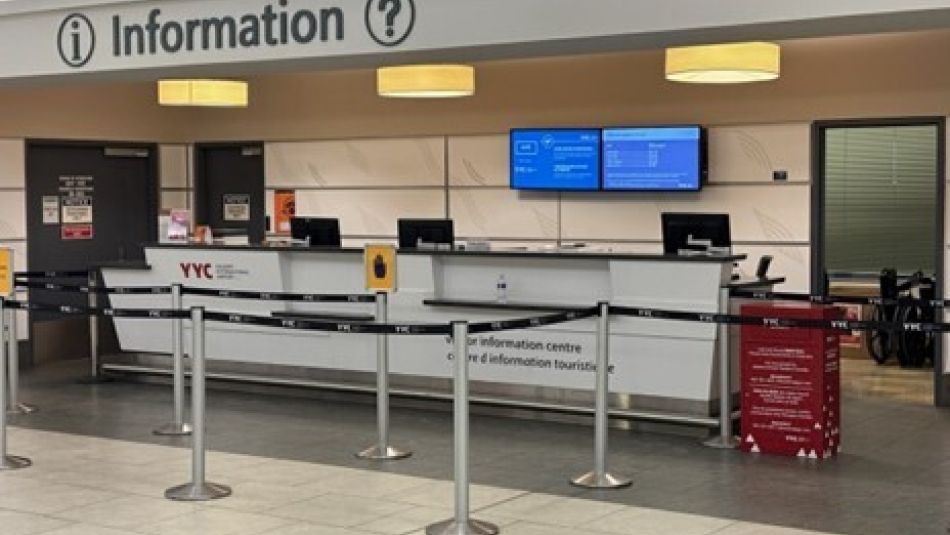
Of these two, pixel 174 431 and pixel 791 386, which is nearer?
pixel 791 386

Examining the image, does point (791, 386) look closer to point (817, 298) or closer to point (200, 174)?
point (817, 298)

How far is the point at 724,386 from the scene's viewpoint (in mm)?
8102

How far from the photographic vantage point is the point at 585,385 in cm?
872

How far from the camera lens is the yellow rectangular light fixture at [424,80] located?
418 inches

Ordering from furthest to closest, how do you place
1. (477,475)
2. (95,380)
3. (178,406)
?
(95,380) < (178,406) < (477,475)

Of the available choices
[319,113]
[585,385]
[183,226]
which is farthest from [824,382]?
[319,113]

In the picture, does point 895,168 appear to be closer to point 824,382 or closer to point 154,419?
point 824,382

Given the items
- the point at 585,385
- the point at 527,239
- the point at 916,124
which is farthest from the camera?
the point at 527,239

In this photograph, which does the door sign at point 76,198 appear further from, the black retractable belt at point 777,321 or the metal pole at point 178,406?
the black retractable belt at point 777,321

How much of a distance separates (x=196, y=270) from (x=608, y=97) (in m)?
3.76

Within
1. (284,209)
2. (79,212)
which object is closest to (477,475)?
(284,209)

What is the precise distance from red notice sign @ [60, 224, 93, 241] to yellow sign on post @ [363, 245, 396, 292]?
5912 mm

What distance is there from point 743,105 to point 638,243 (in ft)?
4.76

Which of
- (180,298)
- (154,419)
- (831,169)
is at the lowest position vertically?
(154,419)
